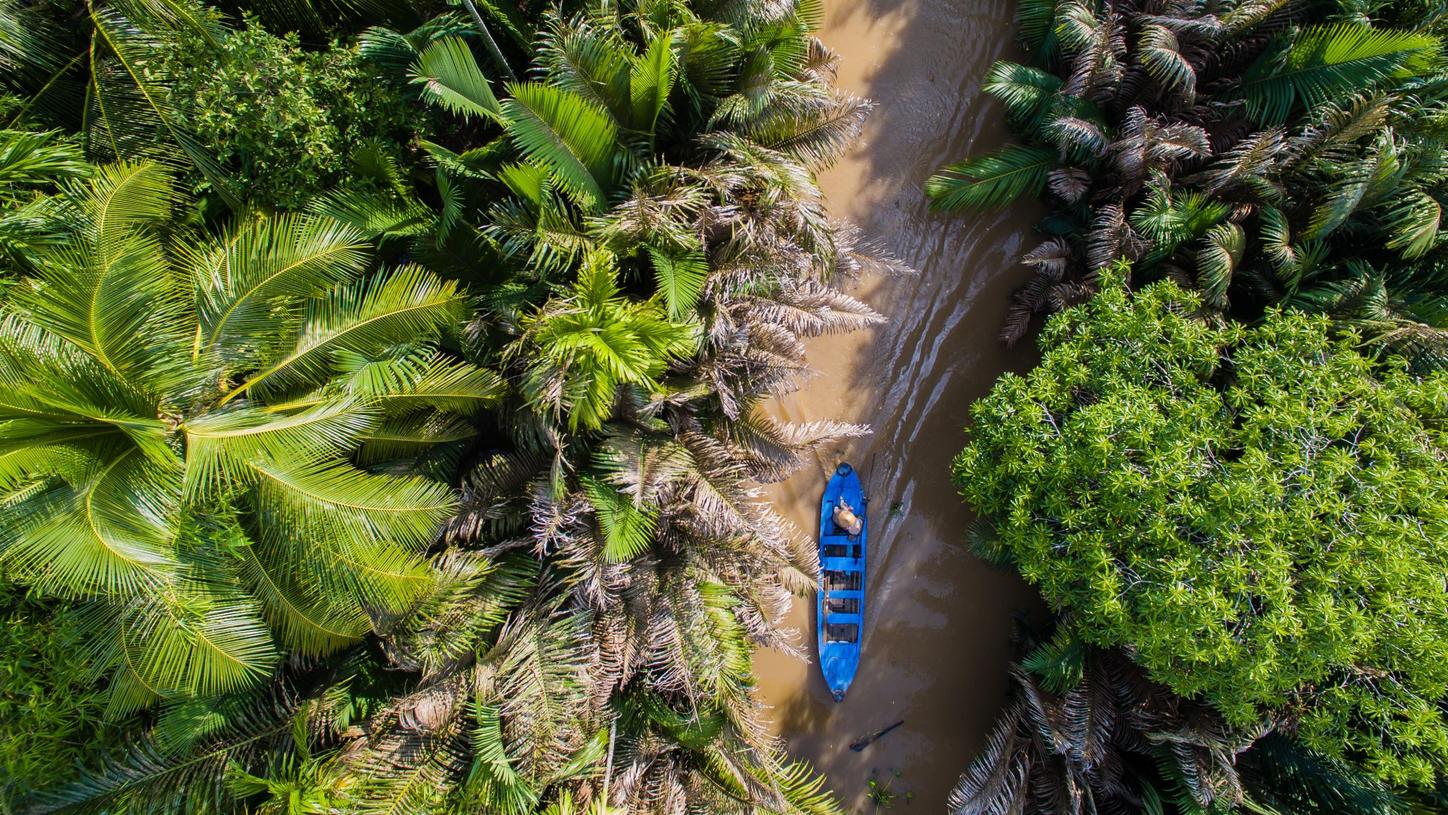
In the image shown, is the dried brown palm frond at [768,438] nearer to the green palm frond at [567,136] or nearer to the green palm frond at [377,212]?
the green palm frond at [567,136]

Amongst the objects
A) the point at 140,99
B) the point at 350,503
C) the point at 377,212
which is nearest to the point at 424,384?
the point at 350,503

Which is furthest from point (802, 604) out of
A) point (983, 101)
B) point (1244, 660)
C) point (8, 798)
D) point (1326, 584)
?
point (8, 798)

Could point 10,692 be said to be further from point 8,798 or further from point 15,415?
point 15,415

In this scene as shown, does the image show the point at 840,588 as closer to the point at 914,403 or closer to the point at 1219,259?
the point at 914,403

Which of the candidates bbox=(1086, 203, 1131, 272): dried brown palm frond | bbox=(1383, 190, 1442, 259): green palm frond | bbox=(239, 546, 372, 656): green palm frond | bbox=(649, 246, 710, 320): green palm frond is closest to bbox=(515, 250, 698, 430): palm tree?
bbox=(649, 246, 710, 320): green palm frond

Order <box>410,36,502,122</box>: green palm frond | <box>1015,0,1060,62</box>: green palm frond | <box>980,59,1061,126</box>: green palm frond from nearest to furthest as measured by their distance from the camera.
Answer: <box>410,36,502,122</box>: green palm frond
<box>980,59,1061,126</box>: green palm frond
<box>1015,0,1060,62</box>: green palm frond

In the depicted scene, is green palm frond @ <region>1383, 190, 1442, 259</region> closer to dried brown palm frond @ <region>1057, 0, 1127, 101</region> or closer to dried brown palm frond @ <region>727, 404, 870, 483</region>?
dried brown palm frond @ <region>1057, 0, 1127, 101</region>

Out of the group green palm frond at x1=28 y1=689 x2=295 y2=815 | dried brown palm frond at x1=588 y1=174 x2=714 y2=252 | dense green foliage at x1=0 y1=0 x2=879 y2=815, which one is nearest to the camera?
dense green foliage at x1=0 y1=0 x2=879 y2=815

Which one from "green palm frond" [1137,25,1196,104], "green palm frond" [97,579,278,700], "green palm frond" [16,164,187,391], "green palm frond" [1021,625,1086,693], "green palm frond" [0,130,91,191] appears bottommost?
"green palm frond" [97,579,278,700]
